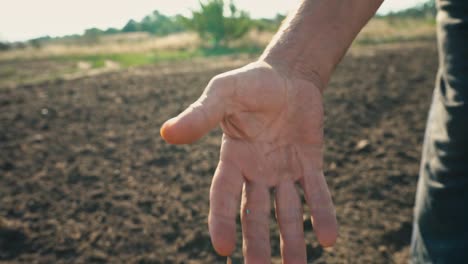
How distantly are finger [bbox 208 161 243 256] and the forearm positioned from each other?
494mm

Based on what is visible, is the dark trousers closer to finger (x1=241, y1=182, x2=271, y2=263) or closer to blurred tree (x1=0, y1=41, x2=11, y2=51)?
finger (x1=241, y1=182, x2=271, y2=263)

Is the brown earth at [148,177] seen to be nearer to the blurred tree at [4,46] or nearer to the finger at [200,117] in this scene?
the finger at [200,117]

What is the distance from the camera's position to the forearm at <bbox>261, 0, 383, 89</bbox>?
1.47m

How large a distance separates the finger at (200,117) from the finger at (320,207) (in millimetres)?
389

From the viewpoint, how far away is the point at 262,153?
133 centimetres

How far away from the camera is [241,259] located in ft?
7.41

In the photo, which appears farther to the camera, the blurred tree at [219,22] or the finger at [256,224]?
the blurred tree at [219,22]

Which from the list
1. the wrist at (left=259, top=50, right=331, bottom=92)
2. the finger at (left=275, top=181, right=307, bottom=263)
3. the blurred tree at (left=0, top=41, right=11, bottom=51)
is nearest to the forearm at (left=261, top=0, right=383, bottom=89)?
the wrist at (left=259, top=50, right=331, bottom=92)

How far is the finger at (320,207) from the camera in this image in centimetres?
120

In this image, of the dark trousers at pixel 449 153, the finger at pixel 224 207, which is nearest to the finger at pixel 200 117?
the finger at pixel 224 207

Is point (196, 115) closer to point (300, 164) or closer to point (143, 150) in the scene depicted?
point (300, 164)

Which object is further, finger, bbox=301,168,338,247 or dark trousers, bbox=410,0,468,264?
dark trousers, bbox=410,0,468,264

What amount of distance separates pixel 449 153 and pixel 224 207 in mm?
962

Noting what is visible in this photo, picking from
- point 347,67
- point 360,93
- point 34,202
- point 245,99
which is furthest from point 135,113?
point 347,67
